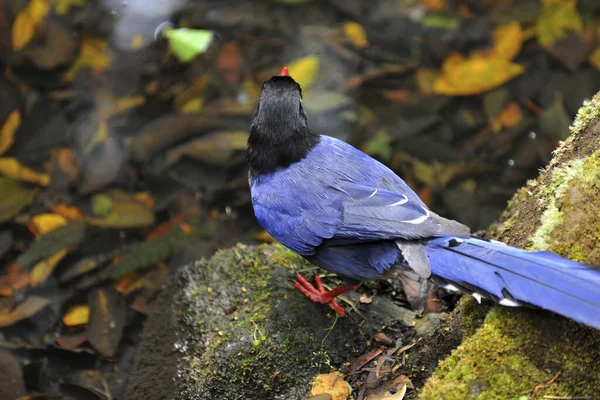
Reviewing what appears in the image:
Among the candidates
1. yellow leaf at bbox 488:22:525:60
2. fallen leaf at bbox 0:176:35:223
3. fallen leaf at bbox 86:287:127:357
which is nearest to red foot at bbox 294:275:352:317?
fallen leaf at bbox 86:287:127:357

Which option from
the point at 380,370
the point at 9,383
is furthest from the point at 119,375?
the point at 380,370

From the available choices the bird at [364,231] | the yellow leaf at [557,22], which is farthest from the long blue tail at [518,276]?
the yellow leaf at [557,22]

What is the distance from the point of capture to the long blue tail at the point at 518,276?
1.98m

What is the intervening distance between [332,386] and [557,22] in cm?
474

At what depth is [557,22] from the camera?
19.6 feet

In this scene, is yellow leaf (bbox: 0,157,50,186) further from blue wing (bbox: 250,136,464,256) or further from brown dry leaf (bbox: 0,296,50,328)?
blue wing (bbox: 250,136,464,256)

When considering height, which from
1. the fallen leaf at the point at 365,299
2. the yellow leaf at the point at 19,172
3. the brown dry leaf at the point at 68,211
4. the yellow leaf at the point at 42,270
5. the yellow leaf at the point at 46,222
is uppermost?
the fallen leaf at the point at 365,299

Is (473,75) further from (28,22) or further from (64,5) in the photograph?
(28,22)

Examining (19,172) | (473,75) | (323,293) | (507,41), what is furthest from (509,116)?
(19,172)

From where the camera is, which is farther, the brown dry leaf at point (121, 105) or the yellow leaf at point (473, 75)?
the yellow leaf at point (473, 75)

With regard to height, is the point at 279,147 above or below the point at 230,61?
above

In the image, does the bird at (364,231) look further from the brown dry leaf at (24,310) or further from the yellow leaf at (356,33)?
the yellow leaf at (356,33)

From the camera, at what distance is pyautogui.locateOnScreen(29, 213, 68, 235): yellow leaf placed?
4.96 m

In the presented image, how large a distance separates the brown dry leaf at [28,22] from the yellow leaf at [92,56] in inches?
17.0
